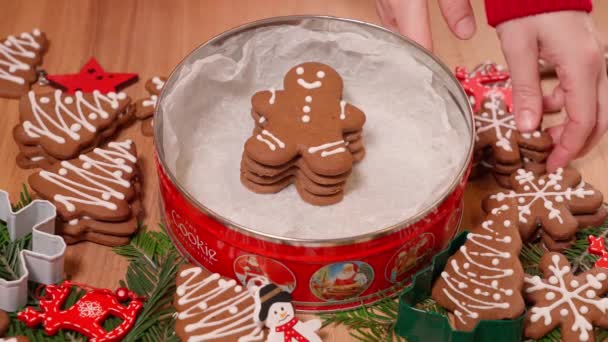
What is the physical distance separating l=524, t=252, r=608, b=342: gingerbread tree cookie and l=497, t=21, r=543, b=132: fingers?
0.72 ft

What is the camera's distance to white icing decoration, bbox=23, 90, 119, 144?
1109mm

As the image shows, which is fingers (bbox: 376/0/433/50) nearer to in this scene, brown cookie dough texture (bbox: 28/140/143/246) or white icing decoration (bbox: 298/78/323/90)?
white icing decoration (bbox: 298/78/323/90)

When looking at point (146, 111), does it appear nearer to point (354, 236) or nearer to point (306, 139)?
point (306, 139)

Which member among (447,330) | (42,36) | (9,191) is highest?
(42,36)

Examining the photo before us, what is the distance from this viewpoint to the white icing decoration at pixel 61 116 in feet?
3.64

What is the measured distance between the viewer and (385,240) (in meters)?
0.93

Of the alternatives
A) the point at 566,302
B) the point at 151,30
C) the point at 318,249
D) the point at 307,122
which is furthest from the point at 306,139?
the point at 151,30

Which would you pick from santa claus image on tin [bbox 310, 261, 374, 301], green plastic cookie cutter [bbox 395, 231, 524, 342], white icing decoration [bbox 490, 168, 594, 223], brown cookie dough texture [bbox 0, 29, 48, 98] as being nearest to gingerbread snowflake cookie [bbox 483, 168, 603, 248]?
white icing decoration [bbox 490, 168, 594, 223]

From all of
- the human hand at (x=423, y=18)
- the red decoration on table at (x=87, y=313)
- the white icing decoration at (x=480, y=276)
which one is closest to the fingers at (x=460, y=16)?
the human hand at (x=423, y=18)

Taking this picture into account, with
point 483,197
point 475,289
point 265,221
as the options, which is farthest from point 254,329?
point 483,197

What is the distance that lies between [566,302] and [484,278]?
0.35ft

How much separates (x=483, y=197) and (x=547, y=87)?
27cm

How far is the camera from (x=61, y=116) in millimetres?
1131

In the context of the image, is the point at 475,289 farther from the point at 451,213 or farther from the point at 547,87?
the point at 547,87
